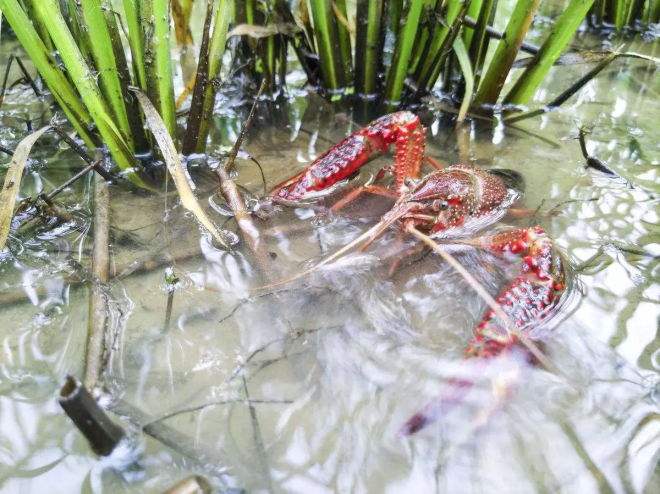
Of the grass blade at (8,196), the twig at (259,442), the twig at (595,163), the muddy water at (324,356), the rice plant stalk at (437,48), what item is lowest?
the twig at (259,442)

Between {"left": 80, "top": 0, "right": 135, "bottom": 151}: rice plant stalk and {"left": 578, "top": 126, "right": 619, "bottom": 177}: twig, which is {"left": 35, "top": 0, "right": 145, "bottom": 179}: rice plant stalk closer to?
{"left": 80, "top": 0, "right": 135, "bottom": 151}: rice plant stalk

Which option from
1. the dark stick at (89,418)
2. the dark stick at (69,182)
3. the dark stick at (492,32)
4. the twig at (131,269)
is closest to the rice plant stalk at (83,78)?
the dark stick at (69,182)

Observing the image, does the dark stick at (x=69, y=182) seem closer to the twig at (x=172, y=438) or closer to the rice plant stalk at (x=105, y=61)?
the rice plant stalk at (x=105, y=61)

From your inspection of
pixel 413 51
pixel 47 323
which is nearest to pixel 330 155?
pixel 413 51

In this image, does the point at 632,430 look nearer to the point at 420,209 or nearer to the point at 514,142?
the point at 420,209

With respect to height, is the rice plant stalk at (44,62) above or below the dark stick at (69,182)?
above

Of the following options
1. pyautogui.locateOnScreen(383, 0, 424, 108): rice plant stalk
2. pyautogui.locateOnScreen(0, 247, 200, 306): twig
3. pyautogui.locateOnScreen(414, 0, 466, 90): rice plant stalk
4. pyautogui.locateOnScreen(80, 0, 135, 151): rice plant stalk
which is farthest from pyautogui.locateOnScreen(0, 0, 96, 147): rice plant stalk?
pyautogui.locateOnScreen(414, 0, 466, 90): rice plant stalk
